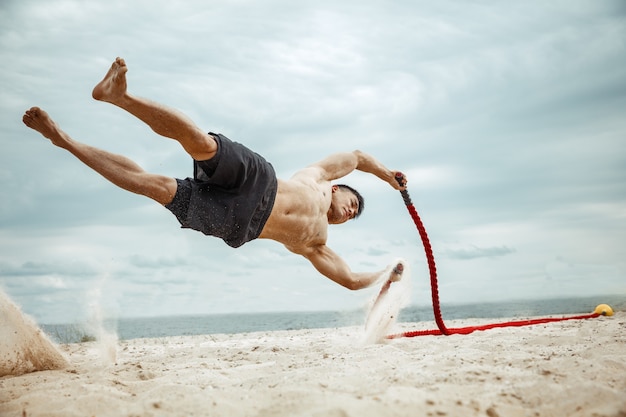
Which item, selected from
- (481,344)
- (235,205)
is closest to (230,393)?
(235,205)

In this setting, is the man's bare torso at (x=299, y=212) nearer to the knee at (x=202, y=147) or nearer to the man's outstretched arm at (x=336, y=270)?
the man's outstretched arm at (x=336, y=270)

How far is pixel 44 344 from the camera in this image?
398cm

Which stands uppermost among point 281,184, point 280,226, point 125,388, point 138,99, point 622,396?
point 138,99

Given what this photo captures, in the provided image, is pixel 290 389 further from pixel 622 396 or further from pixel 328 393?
pixel 622 396

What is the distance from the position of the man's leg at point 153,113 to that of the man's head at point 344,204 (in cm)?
154

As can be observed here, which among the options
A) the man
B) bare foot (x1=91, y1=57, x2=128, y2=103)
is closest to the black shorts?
the man

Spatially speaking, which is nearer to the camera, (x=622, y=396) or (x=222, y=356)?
(x=622, y=396)

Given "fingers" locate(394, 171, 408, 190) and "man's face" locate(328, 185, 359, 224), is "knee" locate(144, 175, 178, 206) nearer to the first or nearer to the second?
"man's face" locate(328, 185, 359, 224)

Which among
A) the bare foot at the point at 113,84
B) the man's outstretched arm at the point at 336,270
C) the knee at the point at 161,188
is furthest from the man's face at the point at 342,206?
the bare foot at the point at 113,84

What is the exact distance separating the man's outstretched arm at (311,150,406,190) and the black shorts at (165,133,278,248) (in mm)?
838

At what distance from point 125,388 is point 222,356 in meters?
1.59

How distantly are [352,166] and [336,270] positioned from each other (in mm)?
1022

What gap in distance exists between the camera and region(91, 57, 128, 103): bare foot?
3109 millimetres

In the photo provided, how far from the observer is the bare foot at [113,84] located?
10.2ft
